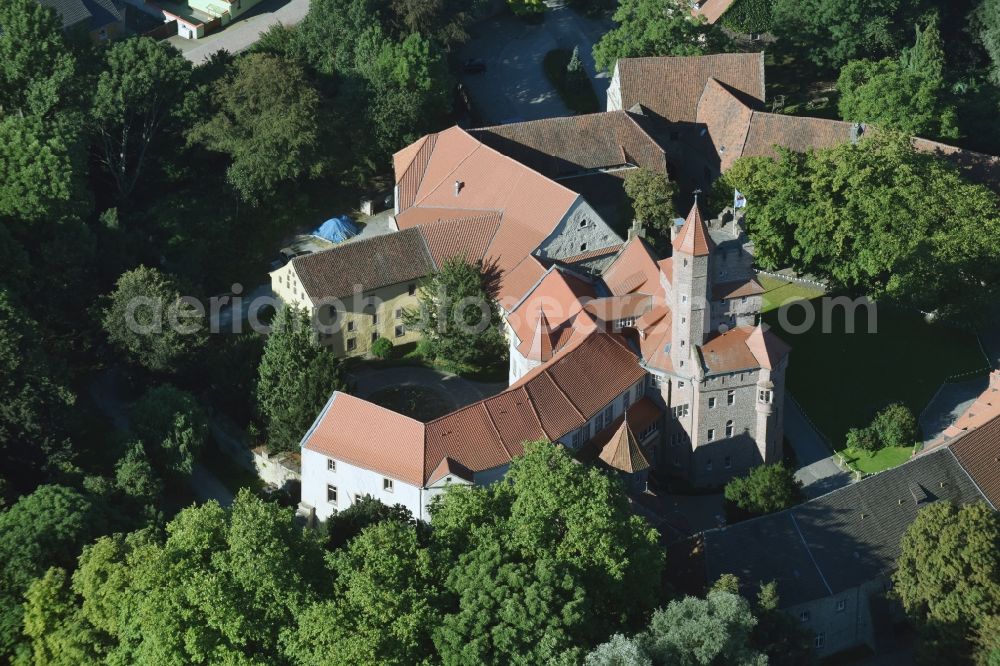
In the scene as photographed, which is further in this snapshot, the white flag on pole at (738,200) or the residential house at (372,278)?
the white flag on pole at (738,200)

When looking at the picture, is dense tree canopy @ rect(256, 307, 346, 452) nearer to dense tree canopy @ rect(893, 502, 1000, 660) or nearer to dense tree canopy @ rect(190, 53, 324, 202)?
dense tree canopy @ rect(190, 53, 324, 202)

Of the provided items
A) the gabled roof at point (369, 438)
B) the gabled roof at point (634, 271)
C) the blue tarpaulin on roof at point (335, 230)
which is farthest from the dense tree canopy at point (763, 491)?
the blue tarpaulin on roof at point (335, 230)

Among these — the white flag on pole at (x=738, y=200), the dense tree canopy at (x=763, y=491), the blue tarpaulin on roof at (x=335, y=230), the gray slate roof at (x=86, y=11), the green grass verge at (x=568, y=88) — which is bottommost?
the dense tree canopy at (x=763, y=491)

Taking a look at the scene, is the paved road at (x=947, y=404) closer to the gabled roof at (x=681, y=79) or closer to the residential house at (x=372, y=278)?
the gabled roof at (x=681, y=79)

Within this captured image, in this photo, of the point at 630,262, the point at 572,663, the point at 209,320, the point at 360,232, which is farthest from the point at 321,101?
the point at 572,663

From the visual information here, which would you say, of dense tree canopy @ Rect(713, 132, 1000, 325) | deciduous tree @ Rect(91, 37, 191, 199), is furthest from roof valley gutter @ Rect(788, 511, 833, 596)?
deciduous tree @ Rect(91, 37, 191, 199)

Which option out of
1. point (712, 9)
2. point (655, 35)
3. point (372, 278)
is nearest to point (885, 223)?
point (655, 35)


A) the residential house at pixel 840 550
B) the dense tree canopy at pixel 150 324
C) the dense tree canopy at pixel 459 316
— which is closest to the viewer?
the residential house at pixel 840 550
